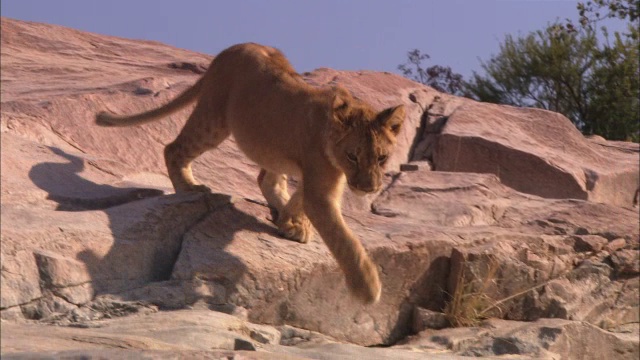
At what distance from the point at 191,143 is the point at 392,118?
1677 mm

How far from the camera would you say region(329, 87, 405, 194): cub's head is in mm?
6096

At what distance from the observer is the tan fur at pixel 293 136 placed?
Result: 6.13m

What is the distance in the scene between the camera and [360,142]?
6125mm

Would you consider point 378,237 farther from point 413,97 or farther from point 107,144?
Answer: point 413,97

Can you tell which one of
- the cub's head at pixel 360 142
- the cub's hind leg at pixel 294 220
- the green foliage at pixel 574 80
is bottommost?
the cub's hind leg at pixel 294 220

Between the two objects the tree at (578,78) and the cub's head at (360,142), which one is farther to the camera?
the tree at (578,78)

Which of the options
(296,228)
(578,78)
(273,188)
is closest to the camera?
(296,228)

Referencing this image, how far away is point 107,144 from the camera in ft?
27.0

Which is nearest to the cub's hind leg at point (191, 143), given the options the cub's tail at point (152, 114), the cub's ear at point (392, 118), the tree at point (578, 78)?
the cub's tail at point (152, 114)

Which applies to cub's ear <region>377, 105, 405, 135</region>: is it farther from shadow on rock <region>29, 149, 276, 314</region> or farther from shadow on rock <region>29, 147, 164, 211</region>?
shadow on rock <region>29, 147, 164, 211</region>

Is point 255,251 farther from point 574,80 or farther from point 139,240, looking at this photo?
point 574,80

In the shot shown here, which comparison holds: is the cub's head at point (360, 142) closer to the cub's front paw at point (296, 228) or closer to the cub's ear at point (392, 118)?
the cub's ear at point (392, 118)

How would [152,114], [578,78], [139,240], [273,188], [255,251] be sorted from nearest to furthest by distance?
[139,240]
[255,251]
[273,188]
[152,114]
[578,78]

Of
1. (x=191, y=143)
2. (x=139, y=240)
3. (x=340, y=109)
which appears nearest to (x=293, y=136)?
(x=340, y=109)
